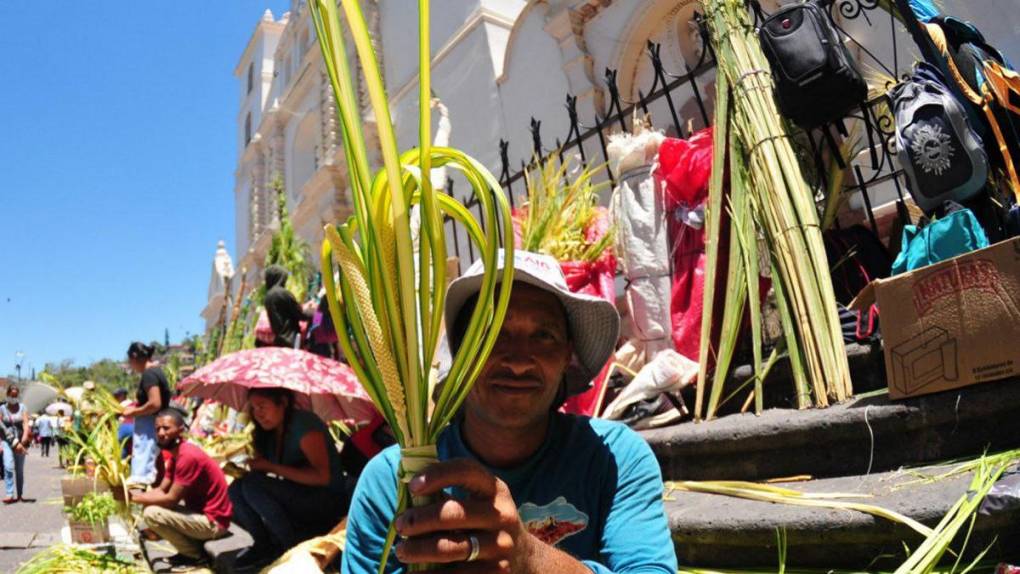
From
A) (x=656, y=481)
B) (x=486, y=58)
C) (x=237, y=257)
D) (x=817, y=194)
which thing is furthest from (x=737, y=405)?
(x=237, y=257)

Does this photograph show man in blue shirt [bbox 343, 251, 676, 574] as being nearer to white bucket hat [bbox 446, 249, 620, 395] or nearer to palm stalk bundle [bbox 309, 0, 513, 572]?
white bucket hat [bbox 446, 249, 620, 395]

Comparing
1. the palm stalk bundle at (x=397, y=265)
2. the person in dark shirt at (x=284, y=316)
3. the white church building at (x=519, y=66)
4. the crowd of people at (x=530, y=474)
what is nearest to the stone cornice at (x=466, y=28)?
the white church building at (x=519, y=66)

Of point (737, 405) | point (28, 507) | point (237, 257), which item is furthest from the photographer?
point (237, 257)

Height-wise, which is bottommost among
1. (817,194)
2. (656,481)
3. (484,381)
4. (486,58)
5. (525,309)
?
(656,481)

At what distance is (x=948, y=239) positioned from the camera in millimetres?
2359

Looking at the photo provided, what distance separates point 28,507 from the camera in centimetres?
830

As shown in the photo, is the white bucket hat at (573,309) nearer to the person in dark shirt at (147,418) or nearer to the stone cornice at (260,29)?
the person in dark shirt at (147,418)

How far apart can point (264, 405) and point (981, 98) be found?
135 inches

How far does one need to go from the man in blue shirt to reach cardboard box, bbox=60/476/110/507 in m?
3.36

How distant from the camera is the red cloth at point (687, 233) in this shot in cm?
333

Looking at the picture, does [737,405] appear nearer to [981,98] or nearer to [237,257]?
A: [981,98]

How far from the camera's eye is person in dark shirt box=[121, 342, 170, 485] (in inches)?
197

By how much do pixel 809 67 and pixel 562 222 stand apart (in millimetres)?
1424

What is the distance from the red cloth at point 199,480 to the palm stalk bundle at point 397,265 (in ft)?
12.6
